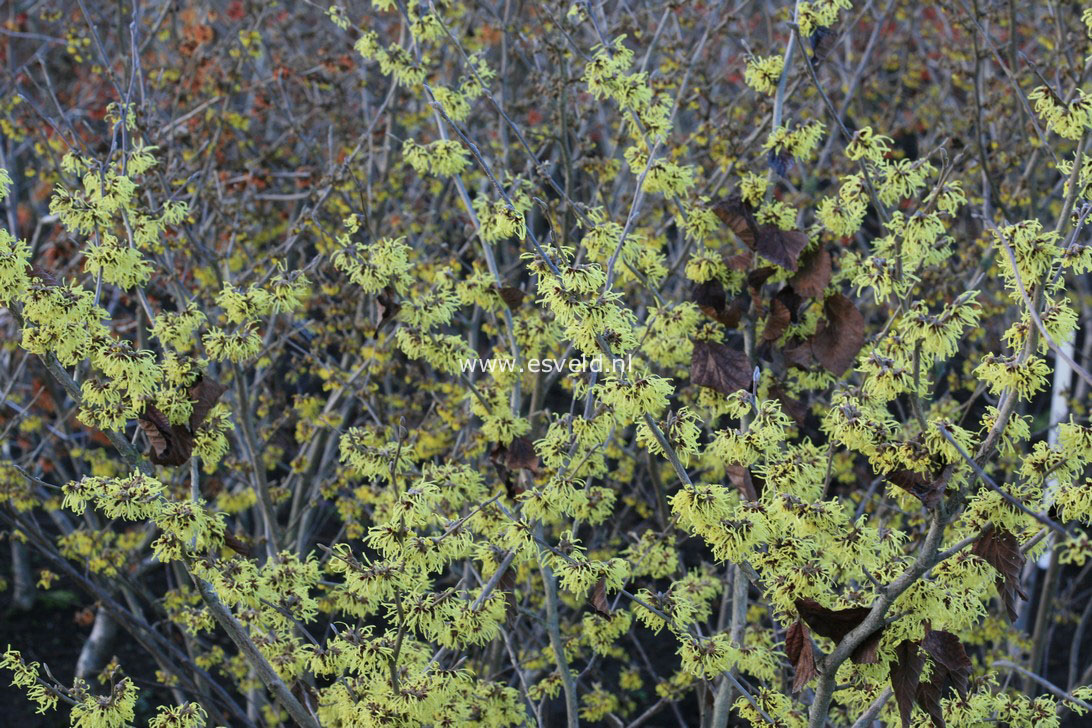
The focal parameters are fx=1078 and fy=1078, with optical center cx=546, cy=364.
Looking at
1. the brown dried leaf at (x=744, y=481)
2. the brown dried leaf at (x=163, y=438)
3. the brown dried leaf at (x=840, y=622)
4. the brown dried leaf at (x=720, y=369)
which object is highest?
the brown dried leaf at (x=720, y=369)

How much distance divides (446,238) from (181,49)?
2031 millimetres

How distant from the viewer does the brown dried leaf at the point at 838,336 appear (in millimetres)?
3496

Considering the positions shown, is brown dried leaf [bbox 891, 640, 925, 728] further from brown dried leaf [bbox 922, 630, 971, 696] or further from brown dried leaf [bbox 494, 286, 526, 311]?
brown dried leaf [bbox 494, 286, 526, 311]

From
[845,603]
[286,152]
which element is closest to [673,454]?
[845,603]

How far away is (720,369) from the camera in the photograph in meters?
3.51

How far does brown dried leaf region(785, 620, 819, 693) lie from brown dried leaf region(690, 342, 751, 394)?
2.60 feet

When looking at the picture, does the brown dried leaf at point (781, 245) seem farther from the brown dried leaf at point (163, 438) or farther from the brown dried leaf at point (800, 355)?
the brown dried leaf at point (163, 438)

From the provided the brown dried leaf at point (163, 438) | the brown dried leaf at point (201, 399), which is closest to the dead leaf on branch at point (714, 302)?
the brown dried leaf at point (201, 399)

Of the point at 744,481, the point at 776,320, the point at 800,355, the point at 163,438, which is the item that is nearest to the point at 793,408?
the point at 800,355

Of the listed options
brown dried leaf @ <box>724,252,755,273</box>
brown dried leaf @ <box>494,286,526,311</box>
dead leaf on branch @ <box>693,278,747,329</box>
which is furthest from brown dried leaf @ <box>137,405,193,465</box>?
brown dried leaf @ <box>724,252,755,273</box>

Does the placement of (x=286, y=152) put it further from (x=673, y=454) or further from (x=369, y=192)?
(x=673, y=454)

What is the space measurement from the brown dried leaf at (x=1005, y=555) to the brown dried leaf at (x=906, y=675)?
281 millimetres

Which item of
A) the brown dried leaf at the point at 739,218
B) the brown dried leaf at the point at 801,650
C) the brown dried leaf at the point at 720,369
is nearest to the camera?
the brown dried leaf at the point at 801,650

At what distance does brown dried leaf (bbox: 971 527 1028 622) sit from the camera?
8.87 ft
